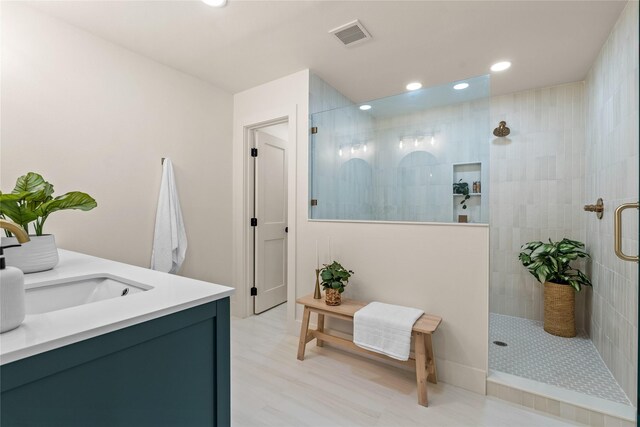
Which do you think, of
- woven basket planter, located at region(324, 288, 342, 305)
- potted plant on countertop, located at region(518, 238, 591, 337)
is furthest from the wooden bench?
potted plant on countertop, located at region(518, 238, 591, 337)

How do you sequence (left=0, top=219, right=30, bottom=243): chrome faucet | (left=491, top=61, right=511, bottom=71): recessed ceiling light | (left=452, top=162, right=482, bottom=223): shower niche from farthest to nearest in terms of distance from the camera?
(left=491, top=61, right=511, bottom=71): recessed ceiling light → (left=452, top=162, right=482, bottom=223): shower niche → (left=0, top=219, right=30, bottom=243): chrome faucet

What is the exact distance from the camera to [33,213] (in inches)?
53.2

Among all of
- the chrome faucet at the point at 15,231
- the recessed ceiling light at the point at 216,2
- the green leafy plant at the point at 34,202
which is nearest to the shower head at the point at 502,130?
the recessed ceiling light at the point at 216,2

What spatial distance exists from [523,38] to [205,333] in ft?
8.98

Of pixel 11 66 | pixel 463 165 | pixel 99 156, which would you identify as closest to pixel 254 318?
pixel 99 156

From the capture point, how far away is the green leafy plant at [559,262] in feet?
8.27

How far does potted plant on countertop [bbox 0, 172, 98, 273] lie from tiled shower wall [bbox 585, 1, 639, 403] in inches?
104

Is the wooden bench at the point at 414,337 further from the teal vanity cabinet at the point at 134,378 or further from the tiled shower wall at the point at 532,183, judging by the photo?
the tiled shower wall at the point at 532,183

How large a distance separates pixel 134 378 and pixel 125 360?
6cm

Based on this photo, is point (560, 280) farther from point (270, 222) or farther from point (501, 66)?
point (270, 222)

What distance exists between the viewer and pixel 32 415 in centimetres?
60

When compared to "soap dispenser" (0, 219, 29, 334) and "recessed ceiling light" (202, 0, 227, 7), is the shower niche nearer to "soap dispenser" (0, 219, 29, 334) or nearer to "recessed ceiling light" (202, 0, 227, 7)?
"recessed ceiling light" (202, 0, 227, 7)

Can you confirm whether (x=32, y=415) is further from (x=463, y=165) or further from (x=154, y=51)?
(x=154, y=51)

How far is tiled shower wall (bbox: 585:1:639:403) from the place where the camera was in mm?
1610
